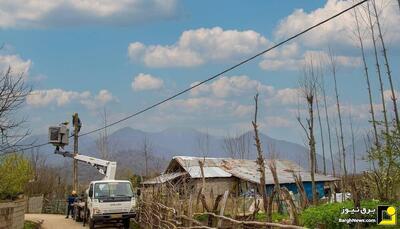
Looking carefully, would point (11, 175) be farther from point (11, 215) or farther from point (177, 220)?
point (177, 220)

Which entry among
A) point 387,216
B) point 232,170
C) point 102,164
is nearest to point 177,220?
point 387,216

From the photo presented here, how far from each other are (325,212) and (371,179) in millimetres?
4671

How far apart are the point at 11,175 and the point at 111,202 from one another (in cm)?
502

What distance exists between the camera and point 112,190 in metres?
20.8

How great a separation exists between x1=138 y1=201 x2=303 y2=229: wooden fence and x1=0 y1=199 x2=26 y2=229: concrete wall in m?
4.96

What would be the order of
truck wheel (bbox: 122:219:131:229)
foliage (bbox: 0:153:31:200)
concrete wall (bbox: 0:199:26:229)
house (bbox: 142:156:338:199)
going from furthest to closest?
1. house (bbox: 142:156:338:199)
2. foliage (bbox: 0:153:31:200)
3. truck wheel (bbox: 122:219:131:229)
4. concrete wall (bbox: 0:199:26:229)

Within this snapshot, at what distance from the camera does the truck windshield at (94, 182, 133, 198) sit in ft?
67.6

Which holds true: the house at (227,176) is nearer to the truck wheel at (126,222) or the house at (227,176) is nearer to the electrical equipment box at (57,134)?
the electrical equipment box at (57,134)

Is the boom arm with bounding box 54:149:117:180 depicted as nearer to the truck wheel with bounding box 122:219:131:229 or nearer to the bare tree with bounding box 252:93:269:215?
the truck wheel with bounding box 122:219:131:229

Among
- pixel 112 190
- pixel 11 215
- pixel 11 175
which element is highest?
pixel 11 175

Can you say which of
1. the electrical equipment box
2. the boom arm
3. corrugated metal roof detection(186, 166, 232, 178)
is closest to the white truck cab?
the boom arm

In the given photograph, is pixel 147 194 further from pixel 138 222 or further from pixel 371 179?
pixel 371 179

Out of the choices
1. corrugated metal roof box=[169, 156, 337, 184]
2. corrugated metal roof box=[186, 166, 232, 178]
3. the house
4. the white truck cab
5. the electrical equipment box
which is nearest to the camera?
the white truck cab

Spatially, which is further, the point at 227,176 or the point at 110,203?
the point at 227,176
